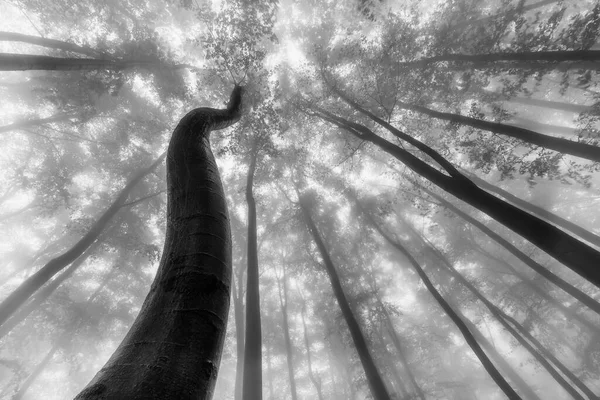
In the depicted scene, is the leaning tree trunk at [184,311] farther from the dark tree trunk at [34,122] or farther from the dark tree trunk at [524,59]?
the dark tree trunk at [34,122]

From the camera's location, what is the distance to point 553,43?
364 inches

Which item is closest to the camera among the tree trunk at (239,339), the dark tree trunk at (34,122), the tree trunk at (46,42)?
the tree trunk at (46,42)

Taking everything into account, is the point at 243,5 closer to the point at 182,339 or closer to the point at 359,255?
the point at 182,339

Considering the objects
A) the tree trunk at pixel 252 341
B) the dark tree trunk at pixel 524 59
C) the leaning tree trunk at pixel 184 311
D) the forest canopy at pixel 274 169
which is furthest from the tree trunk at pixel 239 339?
the leaning tree trunk at pixel 184 311

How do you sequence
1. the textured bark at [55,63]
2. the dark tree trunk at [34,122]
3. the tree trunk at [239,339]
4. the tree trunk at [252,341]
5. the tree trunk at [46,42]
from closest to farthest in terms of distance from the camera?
1. the textured bark at [55,63]
2. the tree trunk at [252,341]
3. the tree trunk at [46,42]
4. the dark tree trunk at [34,122]
5. the tree trunk at [239,339]

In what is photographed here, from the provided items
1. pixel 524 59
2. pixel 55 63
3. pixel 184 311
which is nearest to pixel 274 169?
pixel 55 63

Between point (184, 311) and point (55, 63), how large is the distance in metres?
9.06

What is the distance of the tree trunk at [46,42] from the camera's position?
8492 millimetres

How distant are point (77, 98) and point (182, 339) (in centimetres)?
1418

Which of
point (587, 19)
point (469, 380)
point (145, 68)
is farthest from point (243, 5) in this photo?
point (469, 380)

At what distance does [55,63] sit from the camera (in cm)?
686

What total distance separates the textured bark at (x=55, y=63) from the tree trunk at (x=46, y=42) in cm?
84

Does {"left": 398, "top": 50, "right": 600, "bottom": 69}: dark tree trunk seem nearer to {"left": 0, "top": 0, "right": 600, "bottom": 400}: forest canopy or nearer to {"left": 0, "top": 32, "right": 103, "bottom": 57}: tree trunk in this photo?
{"left": 0, "top": 0, "right": 600, "bottom": 400}: forest canopy

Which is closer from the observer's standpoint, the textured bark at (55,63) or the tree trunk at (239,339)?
the textured bark at (55,63)
